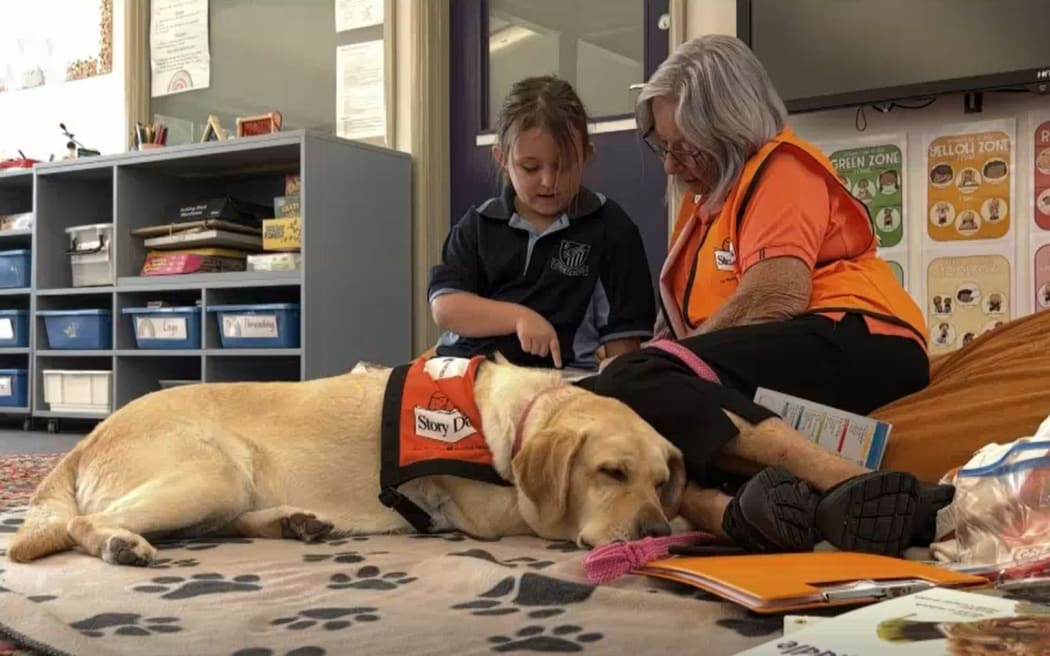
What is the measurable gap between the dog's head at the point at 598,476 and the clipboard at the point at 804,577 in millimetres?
183

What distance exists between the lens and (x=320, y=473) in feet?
5.39

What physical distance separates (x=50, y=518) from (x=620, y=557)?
84cm

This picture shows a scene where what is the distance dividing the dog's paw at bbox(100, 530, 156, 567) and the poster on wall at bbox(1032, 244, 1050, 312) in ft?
7.98

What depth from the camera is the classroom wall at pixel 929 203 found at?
9.29 feet

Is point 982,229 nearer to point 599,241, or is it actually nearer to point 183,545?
point 599,241

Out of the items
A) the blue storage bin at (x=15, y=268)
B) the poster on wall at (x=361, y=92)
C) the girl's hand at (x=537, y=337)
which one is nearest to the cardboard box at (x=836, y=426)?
the girl's hand at (x=537, y=337)

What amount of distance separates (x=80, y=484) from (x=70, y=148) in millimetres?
3668

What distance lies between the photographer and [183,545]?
1525 mm

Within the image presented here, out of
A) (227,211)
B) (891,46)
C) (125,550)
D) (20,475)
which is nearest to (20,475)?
(20,475)

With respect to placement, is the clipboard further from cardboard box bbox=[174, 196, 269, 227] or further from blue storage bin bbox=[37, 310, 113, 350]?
blue storage bin bbox=[37, 310, 113, 350]

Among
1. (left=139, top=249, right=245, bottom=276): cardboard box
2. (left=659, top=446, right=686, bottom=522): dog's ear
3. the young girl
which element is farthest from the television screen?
(left=139, top=249, right=245, bottom=276): cardboard box

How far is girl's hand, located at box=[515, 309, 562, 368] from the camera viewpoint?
2.13 m

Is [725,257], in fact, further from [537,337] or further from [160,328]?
[160,328]

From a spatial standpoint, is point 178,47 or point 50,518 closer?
point 50,518
